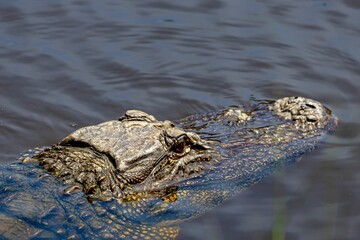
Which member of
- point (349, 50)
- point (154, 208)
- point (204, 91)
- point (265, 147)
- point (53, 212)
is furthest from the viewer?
point (349, 50)

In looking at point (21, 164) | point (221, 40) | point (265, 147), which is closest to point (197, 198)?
point (265, 147)

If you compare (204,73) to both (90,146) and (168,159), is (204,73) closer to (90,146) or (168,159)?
(168,159)

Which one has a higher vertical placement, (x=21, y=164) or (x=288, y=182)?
(x=21, y=164)

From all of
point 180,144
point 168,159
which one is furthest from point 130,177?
point 180,144

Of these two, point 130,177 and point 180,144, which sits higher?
point 180,144

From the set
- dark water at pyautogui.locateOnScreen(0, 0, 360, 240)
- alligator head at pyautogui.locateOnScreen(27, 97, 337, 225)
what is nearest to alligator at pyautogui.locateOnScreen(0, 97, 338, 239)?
alligator head at pyautogui.locateOnScreen(27, 97, 337, 225)

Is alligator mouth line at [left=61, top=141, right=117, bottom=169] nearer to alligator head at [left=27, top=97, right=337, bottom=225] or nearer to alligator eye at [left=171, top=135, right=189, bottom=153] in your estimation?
alligator head at [left=27, top=97, right=337, bottom=225]

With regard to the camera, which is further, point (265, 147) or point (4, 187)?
point (265, 147)

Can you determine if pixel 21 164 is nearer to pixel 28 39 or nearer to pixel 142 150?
pixel 142 150
